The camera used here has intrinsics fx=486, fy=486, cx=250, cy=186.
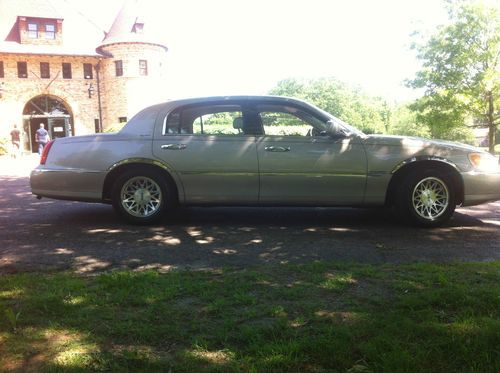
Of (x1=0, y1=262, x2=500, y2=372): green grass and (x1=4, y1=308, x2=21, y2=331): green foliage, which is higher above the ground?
(x1=4, y1=308, x2=21, y2=331): green foliage

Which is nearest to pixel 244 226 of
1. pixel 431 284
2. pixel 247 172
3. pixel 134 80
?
pixel 247 172

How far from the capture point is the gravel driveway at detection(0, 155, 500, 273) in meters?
4.56

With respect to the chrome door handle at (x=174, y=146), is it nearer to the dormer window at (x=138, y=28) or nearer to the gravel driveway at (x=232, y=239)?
the gravel driveway at (x=232, y=239)

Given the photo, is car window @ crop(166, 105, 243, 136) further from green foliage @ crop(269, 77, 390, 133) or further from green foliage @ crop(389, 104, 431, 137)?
green foliage @ crop(269, 77, 390, 133)

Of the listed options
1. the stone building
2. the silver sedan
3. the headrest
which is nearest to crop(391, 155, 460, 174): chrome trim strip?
the silver sedan

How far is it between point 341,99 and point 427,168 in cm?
8213

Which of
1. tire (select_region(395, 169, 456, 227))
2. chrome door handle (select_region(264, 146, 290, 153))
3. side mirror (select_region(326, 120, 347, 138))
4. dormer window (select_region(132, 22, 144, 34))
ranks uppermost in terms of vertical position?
dormer window (select_region(132, 22, 144, 34))

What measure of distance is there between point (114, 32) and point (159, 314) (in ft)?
136

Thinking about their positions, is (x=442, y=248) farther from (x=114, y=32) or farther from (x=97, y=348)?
(x=114, y=32)

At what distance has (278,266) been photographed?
4.17 metres

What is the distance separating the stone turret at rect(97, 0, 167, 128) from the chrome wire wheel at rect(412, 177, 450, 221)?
36.0m

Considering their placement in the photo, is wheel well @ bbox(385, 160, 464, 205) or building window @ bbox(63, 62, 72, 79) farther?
building window @ bbox(63, 62, 72, 79)

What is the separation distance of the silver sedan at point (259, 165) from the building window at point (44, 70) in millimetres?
35734

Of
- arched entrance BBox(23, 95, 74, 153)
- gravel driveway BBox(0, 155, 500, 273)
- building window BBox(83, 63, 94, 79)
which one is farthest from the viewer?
building window BBox(83, 63, 94, 79)
